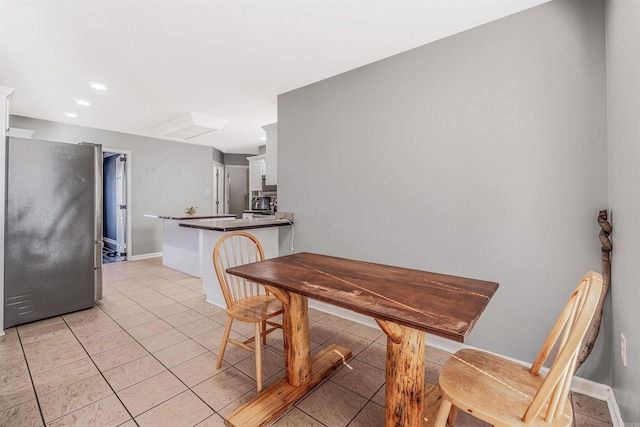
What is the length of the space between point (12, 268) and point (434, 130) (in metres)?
3.87

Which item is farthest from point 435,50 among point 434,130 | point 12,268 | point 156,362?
point 12,268

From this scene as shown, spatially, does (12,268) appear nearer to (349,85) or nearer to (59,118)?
(59,118)

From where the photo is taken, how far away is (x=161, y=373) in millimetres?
1943

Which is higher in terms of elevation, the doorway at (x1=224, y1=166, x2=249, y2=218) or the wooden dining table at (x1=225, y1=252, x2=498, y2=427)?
the doorway at (x1=224, y1=166, x2=249, y2=218)

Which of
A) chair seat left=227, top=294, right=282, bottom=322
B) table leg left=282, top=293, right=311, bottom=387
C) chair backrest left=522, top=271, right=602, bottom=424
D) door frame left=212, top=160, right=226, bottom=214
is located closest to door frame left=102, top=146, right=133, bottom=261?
door frame left=212, top=160, right=226, bottom=214

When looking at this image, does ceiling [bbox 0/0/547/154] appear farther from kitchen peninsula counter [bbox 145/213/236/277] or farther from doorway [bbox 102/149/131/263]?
doorway [bbox 102/149/131/263]

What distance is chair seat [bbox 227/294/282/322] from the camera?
5.83ft

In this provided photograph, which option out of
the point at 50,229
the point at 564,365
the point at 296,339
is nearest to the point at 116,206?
the point at 50,229

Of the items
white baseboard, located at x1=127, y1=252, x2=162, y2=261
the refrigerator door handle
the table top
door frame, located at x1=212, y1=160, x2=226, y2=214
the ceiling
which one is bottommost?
white baseboard, located at x1=127, y1=252, x2=162, y2=261

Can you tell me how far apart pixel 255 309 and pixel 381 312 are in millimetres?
1058

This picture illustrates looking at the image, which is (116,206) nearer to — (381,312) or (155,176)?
(155,176)

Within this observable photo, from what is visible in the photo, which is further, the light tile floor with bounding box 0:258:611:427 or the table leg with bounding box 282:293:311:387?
the table leg with bounding box 282:293:311:387

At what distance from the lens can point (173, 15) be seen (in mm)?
2023

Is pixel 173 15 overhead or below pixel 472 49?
overhead
